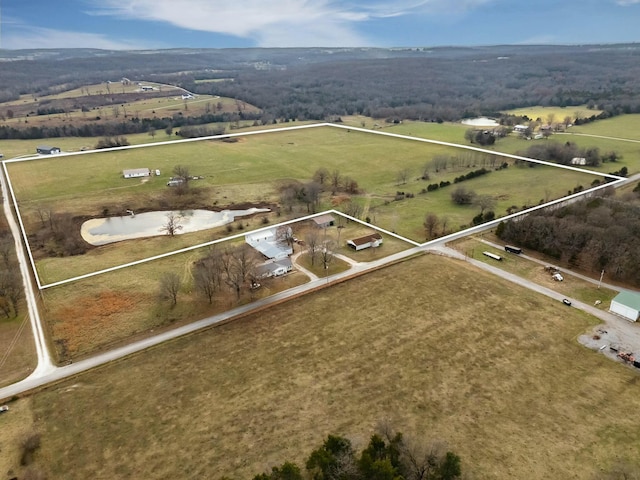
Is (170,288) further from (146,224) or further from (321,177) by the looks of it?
(321,177)

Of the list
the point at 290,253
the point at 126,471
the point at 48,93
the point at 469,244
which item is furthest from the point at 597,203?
the point at 48,93

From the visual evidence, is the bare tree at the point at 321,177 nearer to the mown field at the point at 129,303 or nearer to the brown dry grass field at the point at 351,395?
the mown field at the point at 129,303

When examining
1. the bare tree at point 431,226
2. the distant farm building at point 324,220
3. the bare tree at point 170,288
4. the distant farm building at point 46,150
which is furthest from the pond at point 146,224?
the distant farm building at point 46,150

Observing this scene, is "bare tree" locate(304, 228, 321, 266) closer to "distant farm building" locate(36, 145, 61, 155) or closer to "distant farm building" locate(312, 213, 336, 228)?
Result: "distant farm building" locate(312, 213, 336, 228)

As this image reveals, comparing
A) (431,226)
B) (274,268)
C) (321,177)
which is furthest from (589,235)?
(321,177)

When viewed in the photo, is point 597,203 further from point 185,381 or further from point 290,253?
point 185,381

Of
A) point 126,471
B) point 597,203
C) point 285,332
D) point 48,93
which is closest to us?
point 126,471
